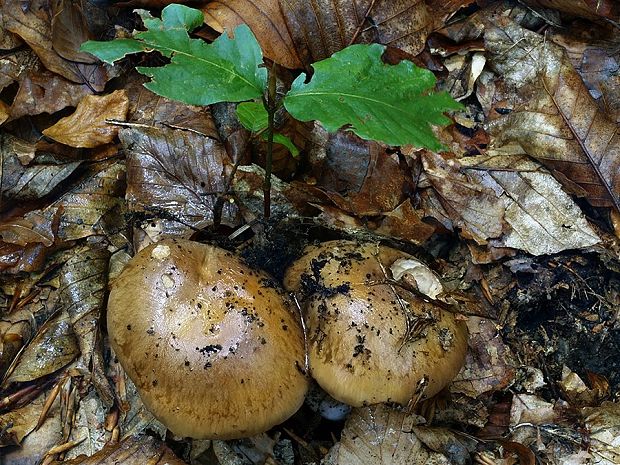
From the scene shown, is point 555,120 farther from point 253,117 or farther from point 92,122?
point 92,122

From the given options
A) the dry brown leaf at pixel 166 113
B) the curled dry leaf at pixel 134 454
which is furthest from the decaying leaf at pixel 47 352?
the dry brown leaf at pixel 166 113

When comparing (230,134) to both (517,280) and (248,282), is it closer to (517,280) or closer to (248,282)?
(248,282)

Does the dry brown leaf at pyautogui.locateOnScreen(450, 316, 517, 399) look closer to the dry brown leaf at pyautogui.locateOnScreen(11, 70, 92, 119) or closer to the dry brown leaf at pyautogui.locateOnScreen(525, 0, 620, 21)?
the dry brown leaf at pyautogui.locateOnScreen(525, 0, 620, 21)

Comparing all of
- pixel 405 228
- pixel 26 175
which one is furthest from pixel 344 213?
pixel 26 175

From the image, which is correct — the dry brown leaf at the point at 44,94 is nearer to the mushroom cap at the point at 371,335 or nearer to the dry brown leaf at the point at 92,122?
the dry brown leaf at the point at 92,122

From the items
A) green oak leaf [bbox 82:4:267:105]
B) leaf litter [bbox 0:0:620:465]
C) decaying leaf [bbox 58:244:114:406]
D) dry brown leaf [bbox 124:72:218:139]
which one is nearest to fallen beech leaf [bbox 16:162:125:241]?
leaf litter [bbox 0:0:620:465]

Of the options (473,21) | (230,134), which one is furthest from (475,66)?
(230,134)
